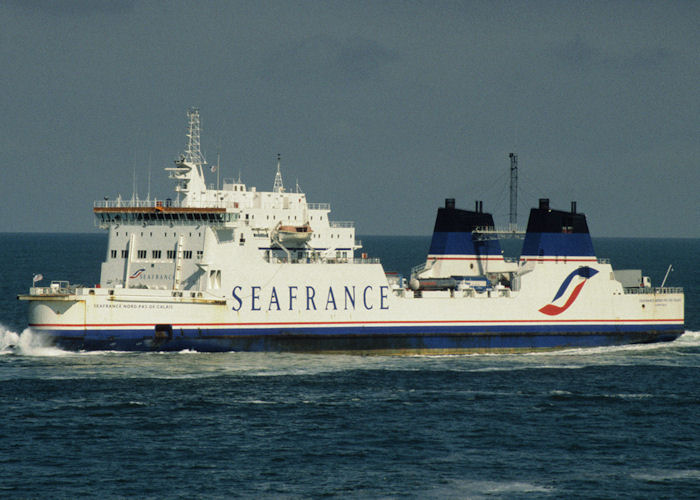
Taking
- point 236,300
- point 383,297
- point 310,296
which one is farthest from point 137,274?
point 383,297

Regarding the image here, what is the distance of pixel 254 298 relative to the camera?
40812 millimetres

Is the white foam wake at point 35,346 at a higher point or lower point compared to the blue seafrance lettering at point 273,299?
lower

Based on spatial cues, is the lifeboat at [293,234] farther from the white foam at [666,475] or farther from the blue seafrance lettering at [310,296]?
the white foam at [666,475]

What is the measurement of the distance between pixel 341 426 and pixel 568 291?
65.1ft

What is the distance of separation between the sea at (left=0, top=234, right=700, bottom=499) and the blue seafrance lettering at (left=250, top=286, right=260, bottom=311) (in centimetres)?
196

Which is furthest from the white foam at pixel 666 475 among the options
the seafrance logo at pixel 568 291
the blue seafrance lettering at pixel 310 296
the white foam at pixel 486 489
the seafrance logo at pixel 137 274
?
the seafrance logo at pixel 137 274

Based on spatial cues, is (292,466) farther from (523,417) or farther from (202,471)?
(523,417)

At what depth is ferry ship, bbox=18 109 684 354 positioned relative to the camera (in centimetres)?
3944

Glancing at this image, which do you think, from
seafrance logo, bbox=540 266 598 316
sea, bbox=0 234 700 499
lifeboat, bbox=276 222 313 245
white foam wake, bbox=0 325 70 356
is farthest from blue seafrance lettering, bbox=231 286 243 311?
seafrance logo, bbox=540 266 598 316

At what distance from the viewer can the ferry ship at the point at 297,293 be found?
39.4 meters

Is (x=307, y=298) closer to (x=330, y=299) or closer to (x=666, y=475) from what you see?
(x=330, y=299)

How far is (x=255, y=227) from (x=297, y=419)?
534 inches

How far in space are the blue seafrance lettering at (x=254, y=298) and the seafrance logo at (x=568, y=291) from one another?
13.6 metres

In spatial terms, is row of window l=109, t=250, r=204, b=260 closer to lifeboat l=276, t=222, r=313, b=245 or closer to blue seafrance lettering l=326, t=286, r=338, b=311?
lifeboat l=276, t=222, r=313, b=245
